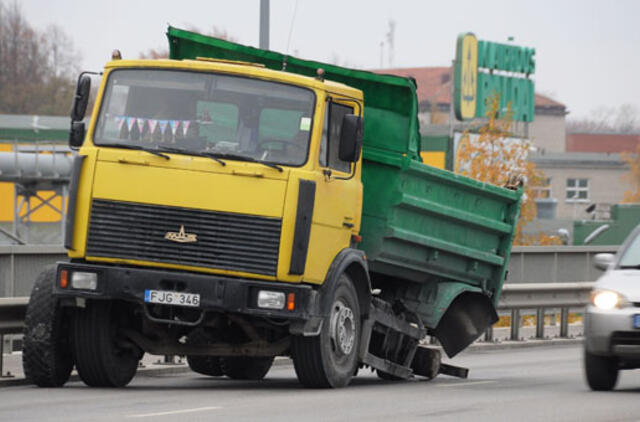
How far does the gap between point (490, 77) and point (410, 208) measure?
53333 millimetres

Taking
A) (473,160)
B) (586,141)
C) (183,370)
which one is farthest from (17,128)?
(586,141)

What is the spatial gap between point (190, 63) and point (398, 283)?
3410 millimetres

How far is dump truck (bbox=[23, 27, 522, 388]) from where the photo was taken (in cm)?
1165

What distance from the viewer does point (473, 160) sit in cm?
5125

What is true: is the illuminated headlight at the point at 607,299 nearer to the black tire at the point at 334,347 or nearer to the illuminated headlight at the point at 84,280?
the black tire at the point at 334,347

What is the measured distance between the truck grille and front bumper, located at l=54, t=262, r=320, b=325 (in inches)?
4.1

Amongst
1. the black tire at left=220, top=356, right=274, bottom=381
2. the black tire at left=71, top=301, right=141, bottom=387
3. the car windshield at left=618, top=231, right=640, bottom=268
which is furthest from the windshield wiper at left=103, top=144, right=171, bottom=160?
the car windshield at left=618, top=231, right=640, bottom=268

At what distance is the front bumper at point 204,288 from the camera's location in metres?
11.6

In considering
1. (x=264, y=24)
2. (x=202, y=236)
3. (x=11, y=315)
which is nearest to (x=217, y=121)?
(x=202, y=236)

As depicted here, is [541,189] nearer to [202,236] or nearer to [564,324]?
[564,324]

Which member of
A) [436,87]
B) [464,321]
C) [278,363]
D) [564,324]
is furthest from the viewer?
[436,87]

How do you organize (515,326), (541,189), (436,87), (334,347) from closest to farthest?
(334,347), (515,326), (541,189), (436,87)

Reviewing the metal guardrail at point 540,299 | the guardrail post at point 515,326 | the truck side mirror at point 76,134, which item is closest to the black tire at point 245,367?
the truck side mirror at point 76,134

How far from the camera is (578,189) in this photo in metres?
108
